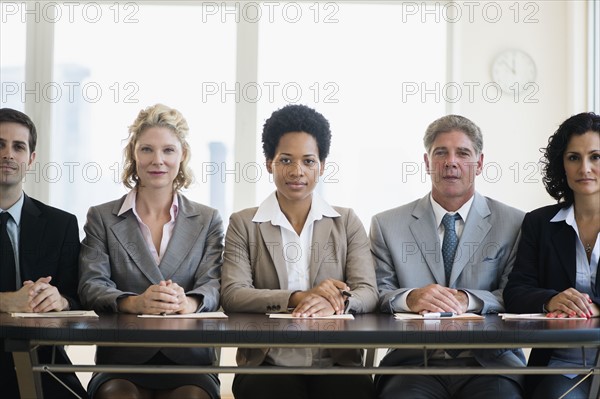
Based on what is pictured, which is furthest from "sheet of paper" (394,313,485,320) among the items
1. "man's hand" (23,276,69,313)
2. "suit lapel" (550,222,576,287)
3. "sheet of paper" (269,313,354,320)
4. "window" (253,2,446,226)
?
"window" (253,2,446,226)

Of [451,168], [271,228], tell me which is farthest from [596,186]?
[271,228]

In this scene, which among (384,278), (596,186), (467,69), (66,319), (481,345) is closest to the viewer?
(481,345)

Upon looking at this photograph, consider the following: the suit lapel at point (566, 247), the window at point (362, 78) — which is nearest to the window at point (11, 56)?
the window at point (362, 78)

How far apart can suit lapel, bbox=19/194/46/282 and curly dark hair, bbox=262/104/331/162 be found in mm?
901

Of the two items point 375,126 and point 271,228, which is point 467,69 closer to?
point 375,126

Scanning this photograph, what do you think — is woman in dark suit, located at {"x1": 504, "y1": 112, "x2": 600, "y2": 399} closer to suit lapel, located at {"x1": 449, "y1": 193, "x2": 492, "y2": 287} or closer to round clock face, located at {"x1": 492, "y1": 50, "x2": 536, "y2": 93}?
suit lapel, located at {"x1": 449, "y1": 193, "x2": 492, "y2": 287}

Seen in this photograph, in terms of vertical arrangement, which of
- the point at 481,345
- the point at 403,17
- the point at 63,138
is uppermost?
the point at 403,17

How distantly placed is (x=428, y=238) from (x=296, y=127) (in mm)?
664

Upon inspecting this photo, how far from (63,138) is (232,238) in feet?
10.7

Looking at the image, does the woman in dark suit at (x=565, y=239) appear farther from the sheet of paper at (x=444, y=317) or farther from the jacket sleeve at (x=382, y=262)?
the jacket sleeve at (x=382, y=262)

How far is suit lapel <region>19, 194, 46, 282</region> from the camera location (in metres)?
2.86

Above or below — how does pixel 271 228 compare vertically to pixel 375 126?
below

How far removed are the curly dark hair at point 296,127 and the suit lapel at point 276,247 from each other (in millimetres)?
294

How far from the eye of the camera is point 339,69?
19.1 ft
